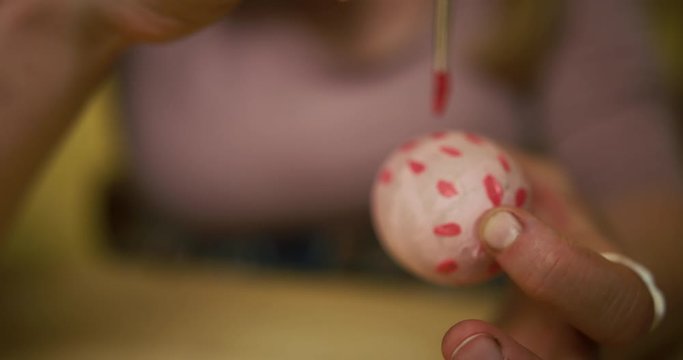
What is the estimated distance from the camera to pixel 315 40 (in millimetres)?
825

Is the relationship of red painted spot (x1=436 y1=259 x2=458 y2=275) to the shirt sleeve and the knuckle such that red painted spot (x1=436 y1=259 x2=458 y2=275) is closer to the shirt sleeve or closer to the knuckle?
the knuckle

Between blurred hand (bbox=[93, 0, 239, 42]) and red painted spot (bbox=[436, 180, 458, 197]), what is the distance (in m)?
0.17

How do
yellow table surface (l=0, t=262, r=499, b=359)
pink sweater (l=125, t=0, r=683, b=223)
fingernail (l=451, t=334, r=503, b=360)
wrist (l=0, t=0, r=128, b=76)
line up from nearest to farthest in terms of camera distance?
fingernail (l=451, t=334, r=503, b=360)
wrist (l=0, t=0, r=128, b=76)
yellow table surface (l=0, t=262, r=499, b=359)
pink sweater (l=125, t=0, r=683, b=223)

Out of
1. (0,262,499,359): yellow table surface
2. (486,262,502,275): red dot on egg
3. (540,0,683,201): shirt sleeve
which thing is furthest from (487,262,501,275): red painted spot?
(540,0,683,201): shirt sleeve

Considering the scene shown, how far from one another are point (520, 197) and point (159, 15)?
0.26 m

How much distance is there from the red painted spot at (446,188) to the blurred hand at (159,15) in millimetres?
174

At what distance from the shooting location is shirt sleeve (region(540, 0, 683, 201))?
75 centimetres

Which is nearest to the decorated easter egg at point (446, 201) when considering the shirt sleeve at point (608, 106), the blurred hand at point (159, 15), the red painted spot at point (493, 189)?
the red painted spot at point (493, 189)

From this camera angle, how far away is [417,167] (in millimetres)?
511

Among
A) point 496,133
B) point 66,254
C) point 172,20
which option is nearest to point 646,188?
point 496,133

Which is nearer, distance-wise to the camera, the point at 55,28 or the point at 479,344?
the point at 479,344

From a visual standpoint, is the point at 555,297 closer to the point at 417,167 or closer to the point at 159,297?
the point at 417,167

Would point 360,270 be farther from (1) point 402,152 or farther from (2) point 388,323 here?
(1) point 402,152

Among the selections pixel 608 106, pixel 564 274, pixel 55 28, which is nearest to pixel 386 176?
pixel 564 274
